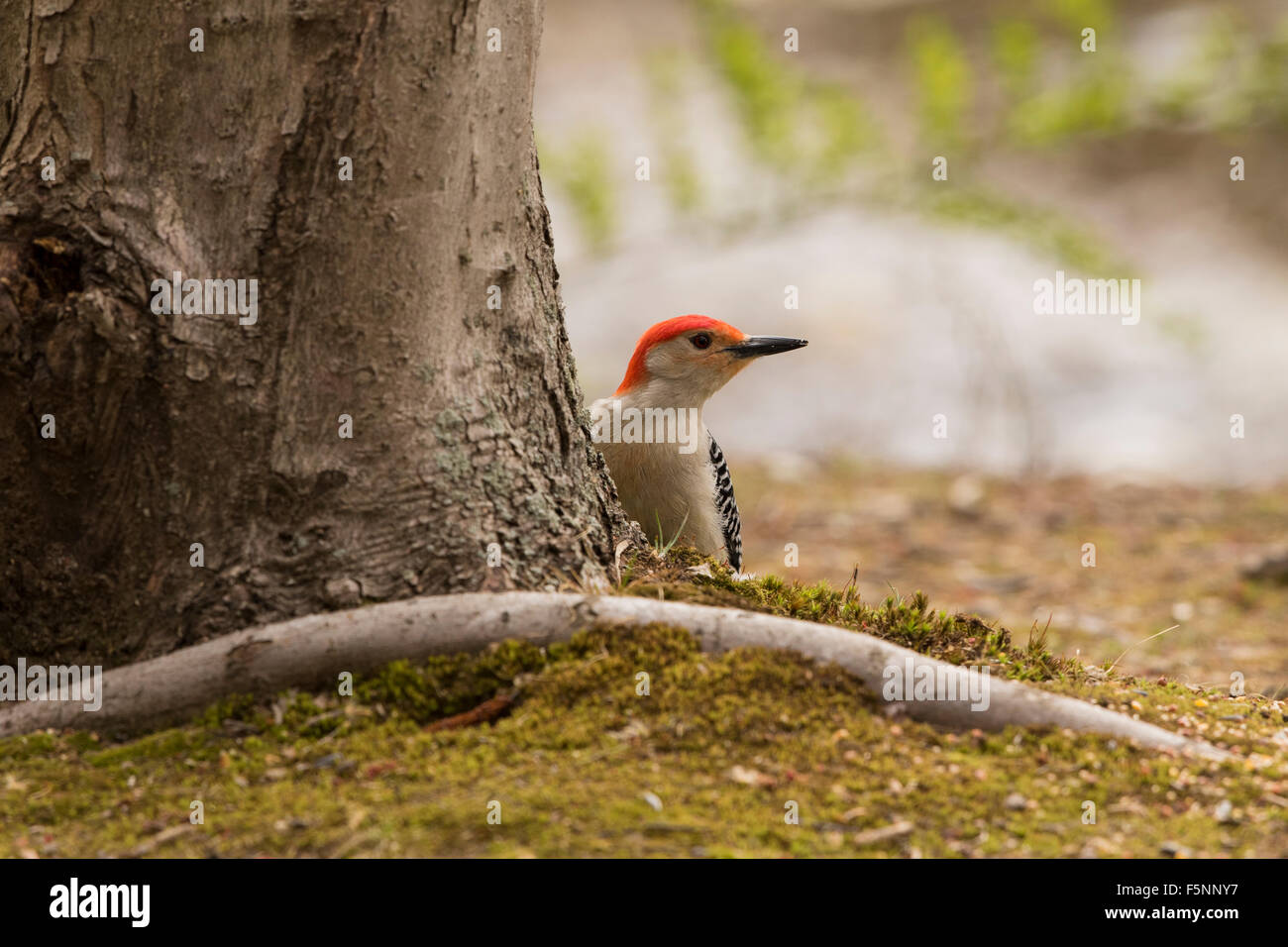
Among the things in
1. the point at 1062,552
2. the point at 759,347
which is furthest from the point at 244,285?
the point at 1062,552

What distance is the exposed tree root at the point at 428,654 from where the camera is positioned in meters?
3.08

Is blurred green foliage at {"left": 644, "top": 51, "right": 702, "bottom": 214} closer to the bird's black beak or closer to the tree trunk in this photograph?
the bird's black beak

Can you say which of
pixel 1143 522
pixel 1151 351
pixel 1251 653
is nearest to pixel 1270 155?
pixel 1151 351

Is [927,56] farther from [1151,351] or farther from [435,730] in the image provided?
[435,730]

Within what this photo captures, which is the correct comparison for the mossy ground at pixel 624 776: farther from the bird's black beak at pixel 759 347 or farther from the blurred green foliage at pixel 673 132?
the blurred green foliage at pixel 673 132

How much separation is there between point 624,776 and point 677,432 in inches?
96.2

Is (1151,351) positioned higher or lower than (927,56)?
lower

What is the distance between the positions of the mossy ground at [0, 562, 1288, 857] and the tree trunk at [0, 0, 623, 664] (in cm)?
34

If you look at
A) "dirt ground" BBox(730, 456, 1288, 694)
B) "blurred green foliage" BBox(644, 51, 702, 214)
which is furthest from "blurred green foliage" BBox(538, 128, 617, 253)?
"dirt ground" BBox(730, 456, 1288, 694)

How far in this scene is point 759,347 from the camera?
17.2ft

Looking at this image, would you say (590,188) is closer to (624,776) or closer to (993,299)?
(993,299)

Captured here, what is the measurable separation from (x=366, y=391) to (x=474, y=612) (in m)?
0.64

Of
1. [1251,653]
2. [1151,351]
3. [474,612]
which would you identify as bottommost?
[1251,653]

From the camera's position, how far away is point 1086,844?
264 cm
